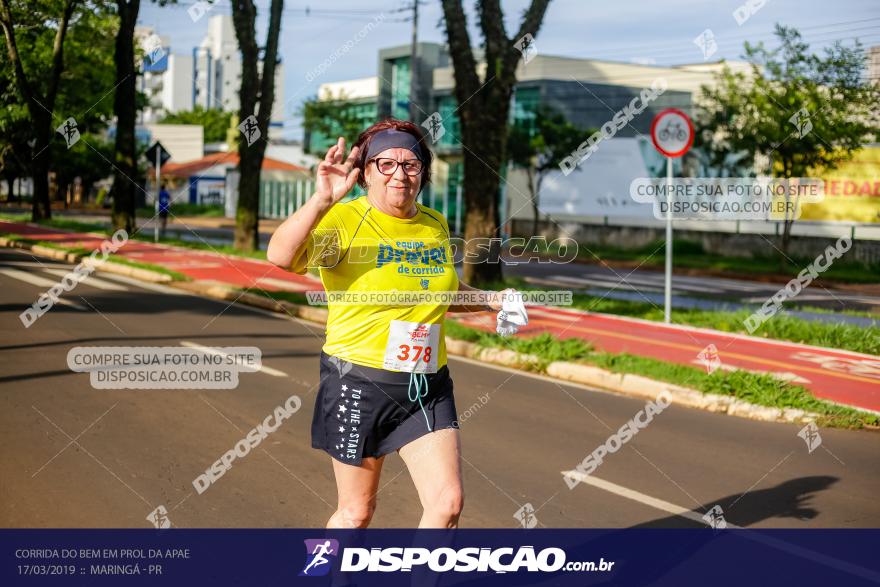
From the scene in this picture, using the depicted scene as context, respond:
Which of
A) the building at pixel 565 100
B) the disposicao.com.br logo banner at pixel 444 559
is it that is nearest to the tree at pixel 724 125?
the building at pixel 565 100

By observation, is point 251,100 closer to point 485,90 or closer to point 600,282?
point 485,90

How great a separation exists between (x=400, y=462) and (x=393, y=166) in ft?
11.1

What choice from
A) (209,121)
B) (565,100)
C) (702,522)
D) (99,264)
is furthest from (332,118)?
(209,121)

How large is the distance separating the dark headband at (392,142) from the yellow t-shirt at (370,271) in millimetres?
220

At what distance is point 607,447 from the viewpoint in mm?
7281

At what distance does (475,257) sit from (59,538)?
522 inches

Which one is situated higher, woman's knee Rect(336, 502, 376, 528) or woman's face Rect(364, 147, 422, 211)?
woman's face Rect(364, 147, 422, 211)

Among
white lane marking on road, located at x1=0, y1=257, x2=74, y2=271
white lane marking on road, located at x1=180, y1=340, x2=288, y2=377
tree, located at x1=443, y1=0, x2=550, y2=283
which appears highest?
tree, located at x1=443, y1=0, x2=550, y2=283

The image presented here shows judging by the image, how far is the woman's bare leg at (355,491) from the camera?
146 inches

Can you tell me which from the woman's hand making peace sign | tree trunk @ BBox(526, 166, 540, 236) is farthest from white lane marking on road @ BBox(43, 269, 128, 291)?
tree trunk @ BBox(526, 166, 540, 236)

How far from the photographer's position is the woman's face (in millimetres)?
3668

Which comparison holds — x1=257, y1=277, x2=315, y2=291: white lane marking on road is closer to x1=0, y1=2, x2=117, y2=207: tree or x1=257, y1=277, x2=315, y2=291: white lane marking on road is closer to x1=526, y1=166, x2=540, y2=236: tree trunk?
x1=0, y1=2, x2=117, y2=207: tree

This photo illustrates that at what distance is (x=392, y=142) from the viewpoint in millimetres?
3688

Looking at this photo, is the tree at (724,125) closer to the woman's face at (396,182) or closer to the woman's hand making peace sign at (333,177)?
the woman's face at (396,182)
